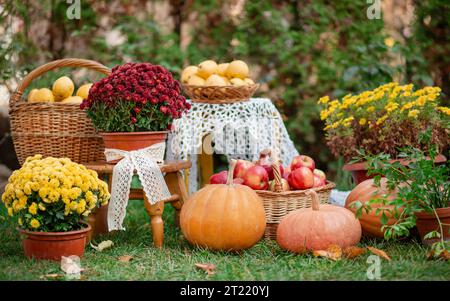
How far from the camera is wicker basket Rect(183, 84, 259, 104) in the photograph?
3846 mm

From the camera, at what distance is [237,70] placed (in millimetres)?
4000

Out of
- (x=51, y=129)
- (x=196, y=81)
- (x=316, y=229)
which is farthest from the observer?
(x=196, y=81)

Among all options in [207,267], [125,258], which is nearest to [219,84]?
[125,258]

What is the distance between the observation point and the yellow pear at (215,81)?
390cm

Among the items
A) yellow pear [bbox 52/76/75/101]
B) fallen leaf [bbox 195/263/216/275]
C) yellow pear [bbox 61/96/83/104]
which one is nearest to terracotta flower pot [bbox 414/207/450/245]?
fallen leaf [bbox 195/263/216/275]

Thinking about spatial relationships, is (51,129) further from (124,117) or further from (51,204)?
(51,204)

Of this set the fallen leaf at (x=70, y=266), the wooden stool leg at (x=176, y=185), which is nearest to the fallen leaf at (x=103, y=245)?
the fallen leaf at (x=70, y=266)

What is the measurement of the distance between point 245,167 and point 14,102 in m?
1.33

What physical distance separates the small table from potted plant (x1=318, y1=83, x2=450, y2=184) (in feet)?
3.41

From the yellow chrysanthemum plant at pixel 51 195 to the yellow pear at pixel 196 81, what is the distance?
1.21 m

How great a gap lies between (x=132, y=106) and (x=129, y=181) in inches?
15.2

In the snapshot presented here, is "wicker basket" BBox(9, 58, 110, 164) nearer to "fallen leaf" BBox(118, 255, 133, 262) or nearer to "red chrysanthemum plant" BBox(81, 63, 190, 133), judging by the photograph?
"red chrysanthemum plant" BBox(81, 63, 190, 133)

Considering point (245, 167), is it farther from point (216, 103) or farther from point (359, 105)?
point (359, 105)
